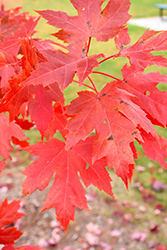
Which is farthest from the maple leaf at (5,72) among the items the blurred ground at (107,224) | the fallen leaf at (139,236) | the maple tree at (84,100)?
the fallen leaf at (139,236)

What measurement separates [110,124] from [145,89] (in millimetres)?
192

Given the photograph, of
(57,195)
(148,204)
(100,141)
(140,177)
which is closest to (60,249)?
(148,204)

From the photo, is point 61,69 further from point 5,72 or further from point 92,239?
point 92,239

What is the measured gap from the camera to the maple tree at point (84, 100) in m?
0.59

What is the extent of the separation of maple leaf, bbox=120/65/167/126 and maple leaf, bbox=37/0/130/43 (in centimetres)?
13

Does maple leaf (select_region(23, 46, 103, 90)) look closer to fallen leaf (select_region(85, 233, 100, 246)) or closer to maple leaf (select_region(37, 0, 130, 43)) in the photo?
maple leaf (select_region(37, 0, 130, 43))

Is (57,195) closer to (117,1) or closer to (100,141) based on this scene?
(100,141)

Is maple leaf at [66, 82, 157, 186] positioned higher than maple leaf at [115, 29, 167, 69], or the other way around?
maple leaf at [115, 29, 167, 69]

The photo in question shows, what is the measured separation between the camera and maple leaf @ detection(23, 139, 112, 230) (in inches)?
28.7

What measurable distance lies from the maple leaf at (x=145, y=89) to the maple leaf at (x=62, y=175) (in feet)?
0.68

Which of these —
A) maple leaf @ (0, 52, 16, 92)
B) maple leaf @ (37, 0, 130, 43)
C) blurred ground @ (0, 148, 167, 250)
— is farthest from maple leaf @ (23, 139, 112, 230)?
blurred ground @ (0, 148, 167, 250)

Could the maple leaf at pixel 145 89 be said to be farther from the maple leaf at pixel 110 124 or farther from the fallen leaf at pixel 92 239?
the fallen leaf at pixel 92 239

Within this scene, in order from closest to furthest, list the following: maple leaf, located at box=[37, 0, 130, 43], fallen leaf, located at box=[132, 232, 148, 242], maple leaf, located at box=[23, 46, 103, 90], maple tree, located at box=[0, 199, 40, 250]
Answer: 1. maple leaf, located at box=[23, 46, 103, 90]
2. maple leaf, located at box=[37, 0, 130, 43]
3. maple tree, located at box=[0, 199, 40, 250]
4. fallen leaf, located at box=[132, 232, 148, 242]

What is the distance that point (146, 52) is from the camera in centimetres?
67
